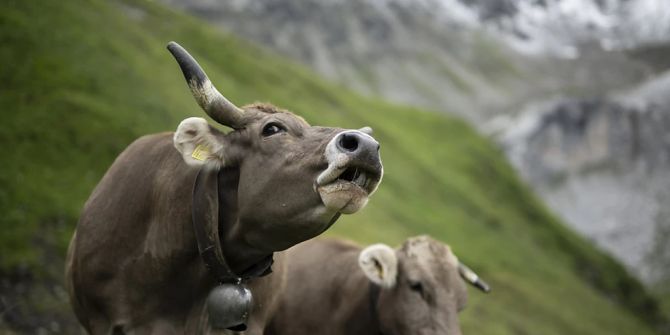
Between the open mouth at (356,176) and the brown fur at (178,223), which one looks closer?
the open mouth at (356,176)

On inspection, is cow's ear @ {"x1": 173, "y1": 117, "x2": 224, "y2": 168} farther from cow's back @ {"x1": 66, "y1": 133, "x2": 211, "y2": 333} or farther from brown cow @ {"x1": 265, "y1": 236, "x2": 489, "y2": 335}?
brown cow @ {"x1": 265, "y1": 236, "x2": 489, "y2": 335}

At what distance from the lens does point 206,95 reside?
688 cm

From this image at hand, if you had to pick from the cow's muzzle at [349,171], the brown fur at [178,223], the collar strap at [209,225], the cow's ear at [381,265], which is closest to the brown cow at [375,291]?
the cow's ear at [381,265]

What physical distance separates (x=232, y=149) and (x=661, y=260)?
14228 centimetres

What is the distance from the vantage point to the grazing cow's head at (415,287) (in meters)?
10.2

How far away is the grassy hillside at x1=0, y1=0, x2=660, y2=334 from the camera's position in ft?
74.0

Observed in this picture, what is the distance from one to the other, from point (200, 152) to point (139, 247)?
1.42 meters

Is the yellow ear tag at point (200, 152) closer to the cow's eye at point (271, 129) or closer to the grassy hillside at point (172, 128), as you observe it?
the cow's eye at point (271, 129)

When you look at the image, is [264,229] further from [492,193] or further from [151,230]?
[492,193]

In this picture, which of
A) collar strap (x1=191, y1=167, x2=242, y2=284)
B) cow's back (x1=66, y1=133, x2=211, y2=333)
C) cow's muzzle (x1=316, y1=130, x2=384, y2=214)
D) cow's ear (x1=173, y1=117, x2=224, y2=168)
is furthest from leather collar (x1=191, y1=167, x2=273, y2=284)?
cow's muzzle (x1=316, y1=130, x2=384, y2=214)

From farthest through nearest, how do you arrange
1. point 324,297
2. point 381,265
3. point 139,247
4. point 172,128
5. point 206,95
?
point 172,128, point 324,297, point 381,265, point 139,247, point 206,95

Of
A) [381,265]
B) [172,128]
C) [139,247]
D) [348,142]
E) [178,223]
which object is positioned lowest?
[139,247]

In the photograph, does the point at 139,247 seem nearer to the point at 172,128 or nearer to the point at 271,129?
the point at 271,129

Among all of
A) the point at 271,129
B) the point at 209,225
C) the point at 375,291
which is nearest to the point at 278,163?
the point at 271,129
